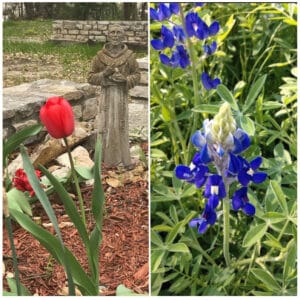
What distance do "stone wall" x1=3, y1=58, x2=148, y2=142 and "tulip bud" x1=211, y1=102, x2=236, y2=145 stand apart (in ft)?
0.72

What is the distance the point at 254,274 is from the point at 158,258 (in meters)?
0.22

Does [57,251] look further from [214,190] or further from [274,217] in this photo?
[274,217]

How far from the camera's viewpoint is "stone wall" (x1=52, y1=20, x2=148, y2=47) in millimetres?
1428

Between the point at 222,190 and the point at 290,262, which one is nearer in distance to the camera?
the point at 222,190

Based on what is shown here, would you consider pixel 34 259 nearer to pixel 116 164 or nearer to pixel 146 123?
pixel 116 164

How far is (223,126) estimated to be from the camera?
50.0 inches

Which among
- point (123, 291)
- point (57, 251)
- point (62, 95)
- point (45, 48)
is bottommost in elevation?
point (123, 291)

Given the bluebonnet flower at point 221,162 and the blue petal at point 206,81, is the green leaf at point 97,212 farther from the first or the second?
the blue petal at point 206,81

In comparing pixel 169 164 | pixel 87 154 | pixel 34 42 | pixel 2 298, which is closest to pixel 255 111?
pixel 169 164

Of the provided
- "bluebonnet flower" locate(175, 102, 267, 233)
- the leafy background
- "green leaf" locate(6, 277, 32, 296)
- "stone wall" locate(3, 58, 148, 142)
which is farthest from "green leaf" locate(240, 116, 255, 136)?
"green leaf" locate(6, 277, 32, 296)

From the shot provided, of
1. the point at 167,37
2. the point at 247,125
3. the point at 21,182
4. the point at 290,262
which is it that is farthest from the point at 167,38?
the point at 290,262

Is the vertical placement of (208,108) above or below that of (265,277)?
above

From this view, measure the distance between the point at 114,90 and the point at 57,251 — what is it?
387 mm

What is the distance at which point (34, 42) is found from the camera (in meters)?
1.46
